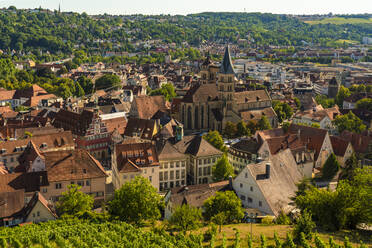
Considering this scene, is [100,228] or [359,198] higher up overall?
[359,198]

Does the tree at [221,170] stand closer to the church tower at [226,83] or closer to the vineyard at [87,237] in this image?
the vineyard at [87,237]

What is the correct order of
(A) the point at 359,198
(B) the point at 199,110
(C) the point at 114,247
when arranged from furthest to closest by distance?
(B) the point at 199,110 < (A) the point at 359,198 < (C) the point at 114,247

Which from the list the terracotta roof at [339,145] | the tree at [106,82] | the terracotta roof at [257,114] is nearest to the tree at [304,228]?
the terracotta roof at [339,145]

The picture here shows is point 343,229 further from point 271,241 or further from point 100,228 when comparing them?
point 100,228

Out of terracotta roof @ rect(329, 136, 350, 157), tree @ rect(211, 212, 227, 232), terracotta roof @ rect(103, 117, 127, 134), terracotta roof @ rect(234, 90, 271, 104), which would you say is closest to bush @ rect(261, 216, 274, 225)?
tree @ rect(211, 212, 227, 232)

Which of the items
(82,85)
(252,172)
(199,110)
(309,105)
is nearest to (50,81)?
(82,85)

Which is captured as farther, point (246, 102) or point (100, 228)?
point (246, 102)

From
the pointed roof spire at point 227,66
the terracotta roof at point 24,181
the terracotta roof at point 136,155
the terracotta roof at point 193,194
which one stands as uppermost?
the pointed roof spire at point 227,66

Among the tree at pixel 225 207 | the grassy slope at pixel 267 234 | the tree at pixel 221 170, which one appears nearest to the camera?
the grassy slope at pixel 267 234
